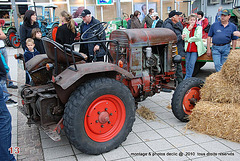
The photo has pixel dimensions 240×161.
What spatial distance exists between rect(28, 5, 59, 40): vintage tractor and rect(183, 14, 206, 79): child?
8454 mm

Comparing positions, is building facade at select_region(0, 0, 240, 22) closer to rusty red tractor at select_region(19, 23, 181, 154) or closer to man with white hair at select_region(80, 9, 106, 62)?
man with white hair at select_region(80, 9, 106, 62)

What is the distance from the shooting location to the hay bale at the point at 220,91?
3605 millimetres

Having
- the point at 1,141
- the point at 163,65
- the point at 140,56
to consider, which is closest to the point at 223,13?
the point at 163,65

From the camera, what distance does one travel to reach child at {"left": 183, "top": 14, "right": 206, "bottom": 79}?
5.71 meters

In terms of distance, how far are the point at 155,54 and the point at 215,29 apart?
221 centimetres

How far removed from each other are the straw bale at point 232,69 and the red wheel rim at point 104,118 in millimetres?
1846

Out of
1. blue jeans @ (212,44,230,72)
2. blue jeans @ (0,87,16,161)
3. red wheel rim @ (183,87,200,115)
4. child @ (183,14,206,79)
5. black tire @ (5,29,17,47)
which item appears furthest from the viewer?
black tire @ (5,29,17,47)

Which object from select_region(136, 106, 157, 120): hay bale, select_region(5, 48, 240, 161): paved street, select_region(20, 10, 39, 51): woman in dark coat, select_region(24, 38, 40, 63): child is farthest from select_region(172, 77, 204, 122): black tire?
select_region(20, 10, 39, 51): woman in dark coat

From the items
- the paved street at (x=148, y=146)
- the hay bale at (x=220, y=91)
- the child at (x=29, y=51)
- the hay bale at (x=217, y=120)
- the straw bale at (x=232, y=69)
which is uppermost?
the child at (x=29, y=51)

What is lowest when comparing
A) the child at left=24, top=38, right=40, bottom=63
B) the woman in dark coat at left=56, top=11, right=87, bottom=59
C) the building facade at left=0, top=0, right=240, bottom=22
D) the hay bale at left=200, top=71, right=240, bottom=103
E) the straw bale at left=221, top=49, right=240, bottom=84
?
the hay bale at left=200, top=71, right=240, bottom=103

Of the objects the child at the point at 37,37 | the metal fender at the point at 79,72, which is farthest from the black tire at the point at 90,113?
the child at the point at 37,37

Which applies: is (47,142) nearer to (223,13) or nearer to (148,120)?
(148,120)

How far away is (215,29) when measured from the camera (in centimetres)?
A: 554
